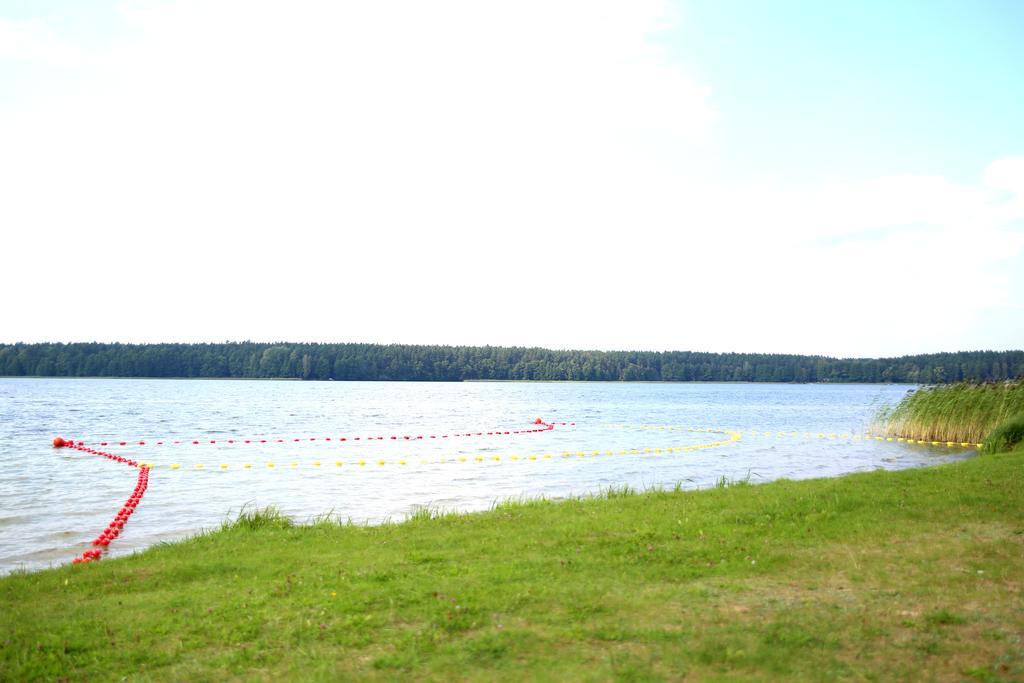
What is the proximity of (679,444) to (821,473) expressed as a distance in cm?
1036

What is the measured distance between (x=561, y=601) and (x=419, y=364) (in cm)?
15278

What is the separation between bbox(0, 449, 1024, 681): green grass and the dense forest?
140455 millimetres

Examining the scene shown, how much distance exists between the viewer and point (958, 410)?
30.6 m

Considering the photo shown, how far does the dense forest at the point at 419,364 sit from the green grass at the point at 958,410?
112884mm

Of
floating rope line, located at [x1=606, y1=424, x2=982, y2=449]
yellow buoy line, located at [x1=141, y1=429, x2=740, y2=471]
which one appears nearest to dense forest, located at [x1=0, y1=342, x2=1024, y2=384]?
floating rope line, located at [x1=606, y1=424, x2=982, y2=449]

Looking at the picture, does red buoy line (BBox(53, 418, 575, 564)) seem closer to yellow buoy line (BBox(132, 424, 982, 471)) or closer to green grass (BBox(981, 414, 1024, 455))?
yellow buoy line (BBox(132, 424, 982, 471))

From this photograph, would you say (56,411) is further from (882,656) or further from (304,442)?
(882,656)

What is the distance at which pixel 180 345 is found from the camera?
162 m

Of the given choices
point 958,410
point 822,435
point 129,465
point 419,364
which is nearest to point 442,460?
point 129,465

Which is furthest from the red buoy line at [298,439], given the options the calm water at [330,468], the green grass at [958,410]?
the green grass at [958,410]

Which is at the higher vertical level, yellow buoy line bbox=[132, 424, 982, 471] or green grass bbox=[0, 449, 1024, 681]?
green grass bbox=[0, 449, 1024, 681]

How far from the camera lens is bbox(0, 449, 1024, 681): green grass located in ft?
19.8

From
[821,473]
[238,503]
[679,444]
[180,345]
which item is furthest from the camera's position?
[180,345]

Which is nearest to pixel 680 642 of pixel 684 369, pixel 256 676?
pixel 256 676
